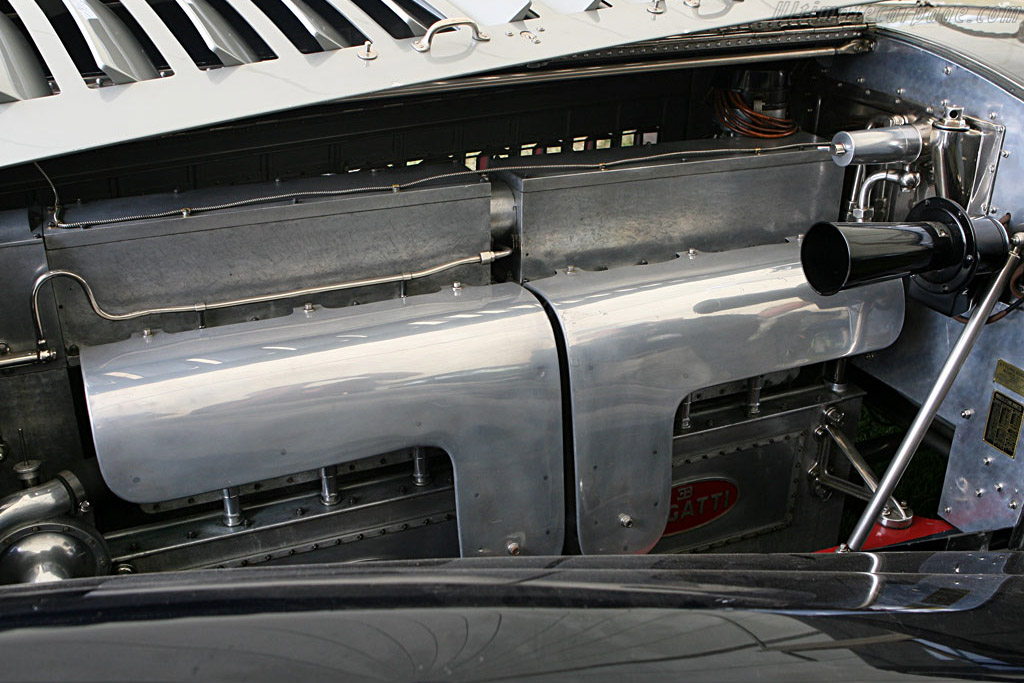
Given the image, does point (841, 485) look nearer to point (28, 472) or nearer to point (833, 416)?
point (833, 416)

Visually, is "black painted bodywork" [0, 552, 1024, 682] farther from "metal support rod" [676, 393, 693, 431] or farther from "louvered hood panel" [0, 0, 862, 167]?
"metal support rod" [676, 393, 693, 431]

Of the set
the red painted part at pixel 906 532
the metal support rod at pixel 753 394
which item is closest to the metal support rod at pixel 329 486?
the metal support rod at pixel 753 394

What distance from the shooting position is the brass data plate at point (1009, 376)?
1.83 meters

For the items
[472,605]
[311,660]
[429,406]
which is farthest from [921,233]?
[311,660]

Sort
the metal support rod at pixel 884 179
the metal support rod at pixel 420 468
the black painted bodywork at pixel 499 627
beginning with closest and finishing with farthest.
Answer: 1. the black painted bodywork at pixel 499 627
2. the metal support rod at pixel 420 468
3. the metal support rod at pixel 884 179

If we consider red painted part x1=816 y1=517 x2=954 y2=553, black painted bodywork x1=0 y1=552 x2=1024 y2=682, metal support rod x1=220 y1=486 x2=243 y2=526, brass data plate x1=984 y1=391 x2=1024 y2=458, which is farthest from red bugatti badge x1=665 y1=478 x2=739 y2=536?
black painted bodywork x1=0 y1=552 x2=1024 y2=682

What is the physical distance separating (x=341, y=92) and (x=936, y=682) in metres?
1.15

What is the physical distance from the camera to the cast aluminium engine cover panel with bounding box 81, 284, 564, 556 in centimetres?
141

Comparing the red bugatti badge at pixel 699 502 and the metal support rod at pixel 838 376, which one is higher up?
the metal support rod at pixel 838 376

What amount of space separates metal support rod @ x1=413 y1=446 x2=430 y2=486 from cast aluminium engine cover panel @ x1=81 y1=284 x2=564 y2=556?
0.45ft

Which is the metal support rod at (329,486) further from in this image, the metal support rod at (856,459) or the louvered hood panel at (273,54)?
the metal support rod at (856,459)

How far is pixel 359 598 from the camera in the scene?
0.84 metres

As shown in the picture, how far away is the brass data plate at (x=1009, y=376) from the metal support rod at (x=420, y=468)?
1190mm

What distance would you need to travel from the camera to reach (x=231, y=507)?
160 centimetres
